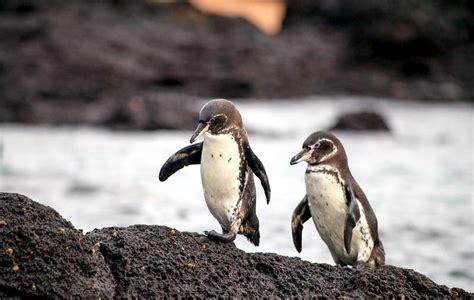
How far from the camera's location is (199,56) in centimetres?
4303

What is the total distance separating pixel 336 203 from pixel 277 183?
9866mm

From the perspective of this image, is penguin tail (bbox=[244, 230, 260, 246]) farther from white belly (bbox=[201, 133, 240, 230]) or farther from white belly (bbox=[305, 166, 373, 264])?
white belly (bbox=[305, 166, 373, 264])

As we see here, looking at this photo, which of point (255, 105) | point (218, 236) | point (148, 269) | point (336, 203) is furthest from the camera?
point (255, 105)

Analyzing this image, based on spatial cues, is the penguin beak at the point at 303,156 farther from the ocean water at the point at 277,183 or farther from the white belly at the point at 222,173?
the ocean water at the point at 277,183

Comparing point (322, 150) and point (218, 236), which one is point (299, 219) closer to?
point (322, 150)

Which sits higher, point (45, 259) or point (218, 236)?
point (218, 236)

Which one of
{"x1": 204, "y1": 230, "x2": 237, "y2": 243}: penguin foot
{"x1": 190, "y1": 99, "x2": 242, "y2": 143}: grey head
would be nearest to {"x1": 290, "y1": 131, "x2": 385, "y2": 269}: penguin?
{"x1": 190, "y1": 99, "x2": 242, "y2": 143}: grey head

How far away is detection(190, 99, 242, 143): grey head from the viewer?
475 cm

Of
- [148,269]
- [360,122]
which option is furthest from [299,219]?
[360,122]

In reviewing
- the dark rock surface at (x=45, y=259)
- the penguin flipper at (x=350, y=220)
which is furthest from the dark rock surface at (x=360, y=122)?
the dark rock surface at (x=45, y=259)

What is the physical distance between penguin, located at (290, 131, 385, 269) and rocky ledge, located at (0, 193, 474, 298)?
50cm

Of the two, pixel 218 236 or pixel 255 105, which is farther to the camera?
pixel 255 105

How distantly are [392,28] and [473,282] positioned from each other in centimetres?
4327

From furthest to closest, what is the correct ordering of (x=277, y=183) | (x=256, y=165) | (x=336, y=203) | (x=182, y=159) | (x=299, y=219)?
(x=277, y=183)
(x=299, y=219)
(x=336, y=203)
(x=182, y=159)
(x=256, y=165)
